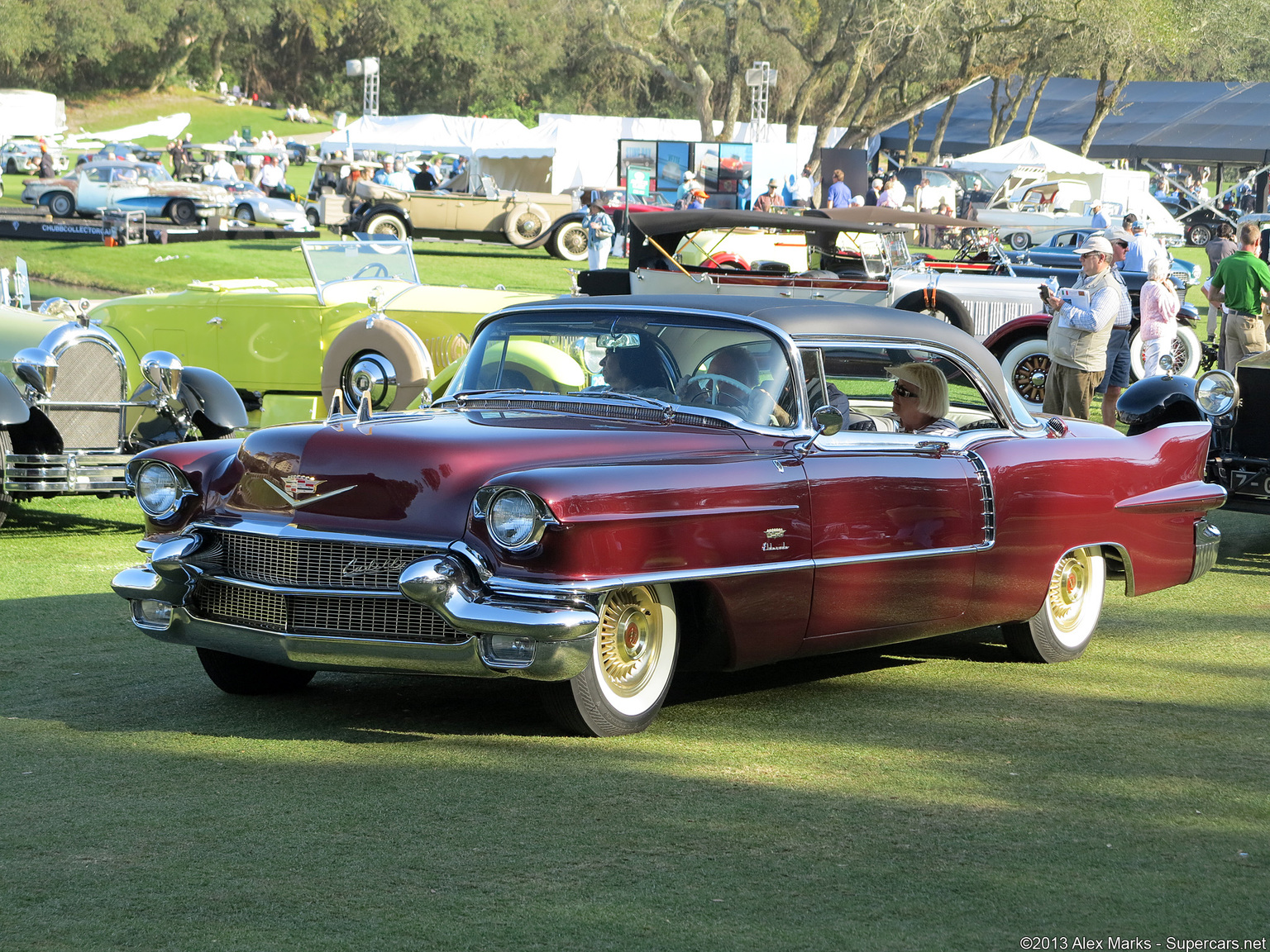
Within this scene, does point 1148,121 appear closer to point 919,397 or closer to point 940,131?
point 940,131

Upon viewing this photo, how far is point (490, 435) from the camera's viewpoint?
16.0 feet

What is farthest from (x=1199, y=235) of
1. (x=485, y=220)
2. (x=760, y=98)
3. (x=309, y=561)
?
(x=309, y=561)

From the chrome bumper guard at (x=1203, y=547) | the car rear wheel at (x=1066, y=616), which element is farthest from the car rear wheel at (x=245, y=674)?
the chrome bumper guard at (x=1203, y=547)

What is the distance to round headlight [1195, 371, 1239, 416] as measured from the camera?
29.5 feet

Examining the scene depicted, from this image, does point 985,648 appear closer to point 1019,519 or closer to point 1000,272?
point 1019,519

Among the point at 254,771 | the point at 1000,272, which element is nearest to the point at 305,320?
the point at 254,771

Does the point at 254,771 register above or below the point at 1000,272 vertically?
below

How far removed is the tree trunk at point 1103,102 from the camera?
49094 mm

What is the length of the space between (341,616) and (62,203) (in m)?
35.4

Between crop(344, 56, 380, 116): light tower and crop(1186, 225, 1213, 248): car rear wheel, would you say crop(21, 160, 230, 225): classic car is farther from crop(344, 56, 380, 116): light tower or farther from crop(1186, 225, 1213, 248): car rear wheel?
crop(1186, 225, 1213, 248): car rear wheel

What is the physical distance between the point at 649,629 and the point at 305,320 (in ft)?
23.7

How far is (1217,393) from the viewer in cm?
905

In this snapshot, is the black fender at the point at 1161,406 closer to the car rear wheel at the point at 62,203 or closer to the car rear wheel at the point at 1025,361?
the car rear wheel at the point at 1025,361

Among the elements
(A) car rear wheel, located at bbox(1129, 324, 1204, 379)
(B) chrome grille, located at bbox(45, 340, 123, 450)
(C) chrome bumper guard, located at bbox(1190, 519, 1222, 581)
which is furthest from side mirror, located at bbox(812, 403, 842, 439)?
(A) car rear wheel, located at bbox(1129, 324, 1204, 379)
